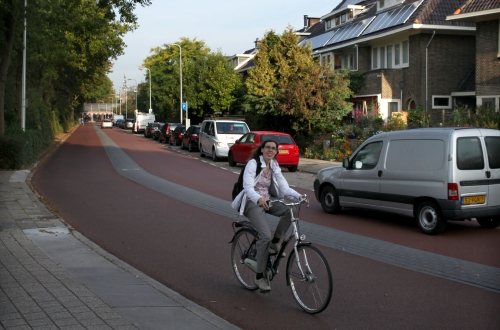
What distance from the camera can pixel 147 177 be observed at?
64.0 feet

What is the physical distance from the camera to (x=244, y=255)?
6359 mm

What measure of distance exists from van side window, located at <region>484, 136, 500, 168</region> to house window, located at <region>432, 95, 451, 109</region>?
821 inches

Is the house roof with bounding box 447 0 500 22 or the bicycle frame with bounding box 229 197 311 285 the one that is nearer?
the bicycle frame with bounding box 229 197 311 285

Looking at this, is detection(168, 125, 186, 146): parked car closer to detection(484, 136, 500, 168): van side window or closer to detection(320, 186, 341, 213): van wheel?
detection(320, 186, 341, 213): van wheel

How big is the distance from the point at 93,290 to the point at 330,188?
6997 mm

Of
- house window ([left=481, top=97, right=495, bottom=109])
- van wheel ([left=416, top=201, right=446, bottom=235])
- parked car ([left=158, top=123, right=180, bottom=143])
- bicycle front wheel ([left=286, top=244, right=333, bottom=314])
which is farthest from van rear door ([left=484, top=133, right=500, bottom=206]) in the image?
parked car ([left=158, top=123, right=180, bottom=143])

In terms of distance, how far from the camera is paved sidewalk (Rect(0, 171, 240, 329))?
5027mm

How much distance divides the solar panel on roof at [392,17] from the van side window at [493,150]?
22.1 meters

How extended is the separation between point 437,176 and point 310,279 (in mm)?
4952

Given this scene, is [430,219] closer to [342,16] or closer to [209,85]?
[342,16]

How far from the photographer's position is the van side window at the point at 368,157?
1105cm

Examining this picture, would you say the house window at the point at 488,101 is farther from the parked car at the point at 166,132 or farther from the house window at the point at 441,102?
the parked car at the point at 166,132

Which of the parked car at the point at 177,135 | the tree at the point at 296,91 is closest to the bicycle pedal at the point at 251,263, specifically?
the tree at the point at 296,91

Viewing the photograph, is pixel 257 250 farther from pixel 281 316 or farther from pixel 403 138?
pixel 403 138
